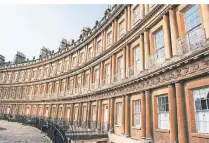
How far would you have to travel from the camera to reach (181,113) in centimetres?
834

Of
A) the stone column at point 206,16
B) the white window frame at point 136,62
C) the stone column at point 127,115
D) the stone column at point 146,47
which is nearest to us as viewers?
the stone column at point 206,16

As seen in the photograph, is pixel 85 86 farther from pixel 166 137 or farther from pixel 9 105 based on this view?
pixel 9 105

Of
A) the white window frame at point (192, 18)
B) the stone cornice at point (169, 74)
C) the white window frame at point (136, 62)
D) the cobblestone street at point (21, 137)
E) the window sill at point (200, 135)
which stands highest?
the white window frame at point (192, 18)

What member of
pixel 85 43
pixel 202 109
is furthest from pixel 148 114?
pixel 85 43

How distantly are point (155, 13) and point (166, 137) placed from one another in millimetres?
7684

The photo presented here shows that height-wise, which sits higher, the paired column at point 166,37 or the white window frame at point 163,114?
the paired column at point 166,37

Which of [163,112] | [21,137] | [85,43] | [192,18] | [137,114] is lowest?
[21,137]

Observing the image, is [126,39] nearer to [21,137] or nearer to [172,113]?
[172,113]

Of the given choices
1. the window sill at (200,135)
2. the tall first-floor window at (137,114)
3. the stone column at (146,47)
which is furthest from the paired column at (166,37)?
the tall first-floor window at (137,114)

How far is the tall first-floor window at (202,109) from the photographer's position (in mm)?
7578

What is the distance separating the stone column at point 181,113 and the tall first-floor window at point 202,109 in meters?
0.55

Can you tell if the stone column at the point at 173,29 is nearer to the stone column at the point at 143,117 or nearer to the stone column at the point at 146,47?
the stone column at the point at 146,47

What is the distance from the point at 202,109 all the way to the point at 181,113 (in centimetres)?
94

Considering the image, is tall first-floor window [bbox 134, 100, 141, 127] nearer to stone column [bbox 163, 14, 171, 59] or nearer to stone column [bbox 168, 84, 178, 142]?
stone column [bbox 168, 84, 178, 142]
